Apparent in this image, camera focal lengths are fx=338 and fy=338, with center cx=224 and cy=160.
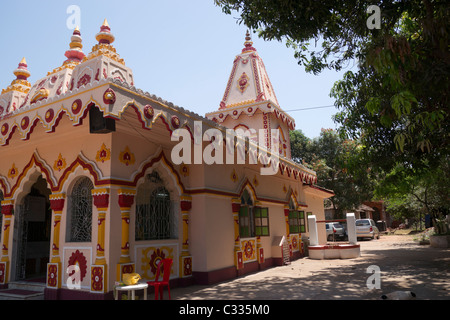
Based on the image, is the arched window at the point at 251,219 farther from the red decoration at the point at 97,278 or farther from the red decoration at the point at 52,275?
the red decoration at the point at 52,275

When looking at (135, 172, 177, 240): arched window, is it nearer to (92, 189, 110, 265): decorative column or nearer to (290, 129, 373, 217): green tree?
(92, 189, 110, 265): decorative column

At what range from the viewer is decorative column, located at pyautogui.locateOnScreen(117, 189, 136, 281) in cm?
644

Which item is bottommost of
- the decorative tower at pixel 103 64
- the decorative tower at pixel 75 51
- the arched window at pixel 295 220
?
the arched window at pixel 295 220

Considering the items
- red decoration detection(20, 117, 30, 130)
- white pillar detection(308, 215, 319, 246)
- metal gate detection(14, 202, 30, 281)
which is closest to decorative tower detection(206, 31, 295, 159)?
white pillar detection(308, 215, 319, 246)

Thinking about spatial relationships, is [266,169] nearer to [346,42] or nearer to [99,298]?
[346,42]

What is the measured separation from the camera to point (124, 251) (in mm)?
6508

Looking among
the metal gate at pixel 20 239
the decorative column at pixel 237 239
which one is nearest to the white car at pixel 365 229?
the decorative column at pixel 237 239

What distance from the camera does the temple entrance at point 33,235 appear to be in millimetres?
8102

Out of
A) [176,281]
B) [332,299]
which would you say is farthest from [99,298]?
[332,299]

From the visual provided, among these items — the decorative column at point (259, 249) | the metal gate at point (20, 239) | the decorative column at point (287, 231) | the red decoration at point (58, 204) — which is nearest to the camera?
the red decoration at point (58, 204)

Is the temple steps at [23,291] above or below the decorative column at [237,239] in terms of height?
below

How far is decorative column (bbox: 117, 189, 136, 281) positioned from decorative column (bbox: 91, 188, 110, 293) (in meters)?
0.29

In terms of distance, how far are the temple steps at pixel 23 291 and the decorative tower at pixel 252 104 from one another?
27.9ft

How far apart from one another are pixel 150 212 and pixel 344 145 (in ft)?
68.7
